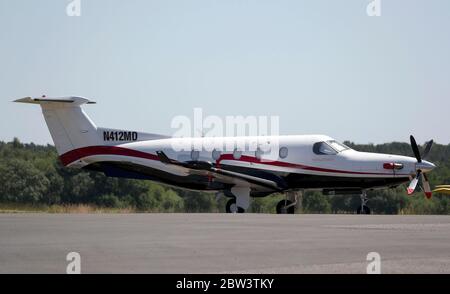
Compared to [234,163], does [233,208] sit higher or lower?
lower

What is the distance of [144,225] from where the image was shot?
20.4m

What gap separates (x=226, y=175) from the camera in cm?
3834

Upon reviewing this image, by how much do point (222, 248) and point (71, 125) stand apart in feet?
96.1

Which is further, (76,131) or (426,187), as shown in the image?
(76,131)

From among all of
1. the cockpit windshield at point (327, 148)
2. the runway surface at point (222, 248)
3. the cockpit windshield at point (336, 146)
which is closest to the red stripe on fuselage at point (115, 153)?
the cockpit windshield at point (327, 148)

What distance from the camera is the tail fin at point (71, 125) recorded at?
4216 centimetres

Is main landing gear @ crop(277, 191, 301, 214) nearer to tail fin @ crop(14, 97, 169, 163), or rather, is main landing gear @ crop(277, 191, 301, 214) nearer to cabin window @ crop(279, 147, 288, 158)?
cabin window @ crop(279, 147, 288, 158)

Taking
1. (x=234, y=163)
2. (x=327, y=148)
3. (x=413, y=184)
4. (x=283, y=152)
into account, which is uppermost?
(x=327, y=148)

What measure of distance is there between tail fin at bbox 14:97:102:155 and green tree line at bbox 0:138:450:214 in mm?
24383

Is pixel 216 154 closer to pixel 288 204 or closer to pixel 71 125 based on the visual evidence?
pixel 288 204

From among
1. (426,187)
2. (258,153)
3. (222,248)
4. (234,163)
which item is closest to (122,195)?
(234,163)

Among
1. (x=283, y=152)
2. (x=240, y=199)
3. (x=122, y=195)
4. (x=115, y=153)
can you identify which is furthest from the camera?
(x=122, y=195)
